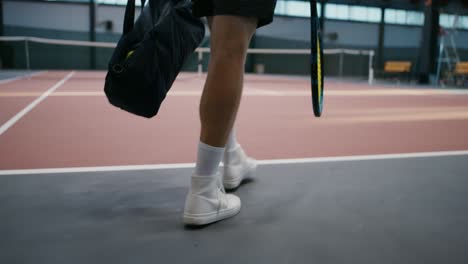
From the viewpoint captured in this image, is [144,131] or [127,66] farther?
[144,131]

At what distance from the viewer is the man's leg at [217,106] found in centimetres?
112

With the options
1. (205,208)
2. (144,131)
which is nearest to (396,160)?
(205,208)

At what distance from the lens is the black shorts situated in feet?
3.52

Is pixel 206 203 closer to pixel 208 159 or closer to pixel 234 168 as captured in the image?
pixel 208 159

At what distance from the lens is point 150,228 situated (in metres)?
1.15

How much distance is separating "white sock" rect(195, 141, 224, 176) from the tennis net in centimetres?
1317

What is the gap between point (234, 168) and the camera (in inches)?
60.0

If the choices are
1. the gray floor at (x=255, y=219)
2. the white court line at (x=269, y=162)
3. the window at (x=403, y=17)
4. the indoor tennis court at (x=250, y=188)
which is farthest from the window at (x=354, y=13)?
the gray floor at (x=255, y=219)

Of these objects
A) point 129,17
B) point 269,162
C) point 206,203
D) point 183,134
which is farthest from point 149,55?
point 183,134

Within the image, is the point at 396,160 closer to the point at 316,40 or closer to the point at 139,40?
the point at 316,40

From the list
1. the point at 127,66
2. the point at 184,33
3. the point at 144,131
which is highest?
the point at 184,33

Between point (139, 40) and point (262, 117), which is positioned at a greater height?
point (139, 40)

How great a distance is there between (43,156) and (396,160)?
1.70 m

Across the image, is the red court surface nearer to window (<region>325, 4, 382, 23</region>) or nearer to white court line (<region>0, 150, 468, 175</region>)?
white court line (<region>0, 150, 468, 175</region>)
